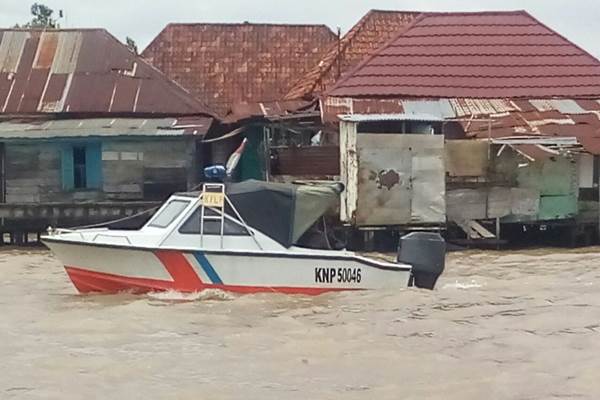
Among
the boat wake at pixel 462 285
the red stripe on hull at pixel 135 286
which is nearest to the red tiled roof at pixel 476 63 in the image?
the boat wake at pixel 462 285

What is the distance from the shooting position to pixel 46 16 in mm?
50688

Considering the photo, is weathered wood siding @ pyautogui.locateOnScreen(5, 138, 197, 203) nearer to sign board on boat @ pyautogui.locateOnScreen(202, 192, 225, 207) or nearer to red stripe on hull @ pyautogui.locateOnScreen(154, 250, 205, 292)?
sign board on boat @ pyautogui.locateOnScreen(202, 192, 225, 207)

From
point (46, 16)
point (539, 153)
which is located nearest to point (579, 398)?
point (539, 153)

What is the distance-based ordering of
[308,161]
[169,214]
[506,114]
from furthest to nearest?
[506,114] < [308,161] < [169,214]

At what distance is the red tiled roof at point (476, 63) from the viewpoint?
84.5 feet

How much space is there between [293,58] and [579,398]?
2568 centimetres

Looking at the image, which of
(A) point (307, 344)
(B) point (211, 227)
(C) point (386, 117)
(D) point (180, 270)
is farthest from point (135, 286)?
(C) point (386, 117)

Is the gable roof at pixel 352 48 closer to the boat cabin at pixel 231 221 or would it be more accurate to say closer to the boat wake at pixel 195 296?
the boat cabin at pixel 231 221

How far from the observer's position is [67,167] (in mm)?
25203

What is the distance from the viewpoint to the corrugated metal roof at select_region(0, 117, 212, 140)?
80.5 feet

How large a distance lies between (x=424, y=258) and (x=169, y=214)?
321 centimetres

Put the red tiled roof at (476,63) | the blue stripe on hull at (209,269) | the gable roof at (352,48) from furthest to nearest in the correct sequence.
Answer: the gable roof at (352,48), the red tiled roof at (476,63), the blue stripe on hull at (209,269)

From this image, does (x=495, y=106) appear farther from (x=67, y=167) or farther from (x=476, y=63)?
(x=67, y=167)

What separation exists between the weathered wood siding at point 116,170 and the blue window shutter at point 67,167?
93 millimetres
